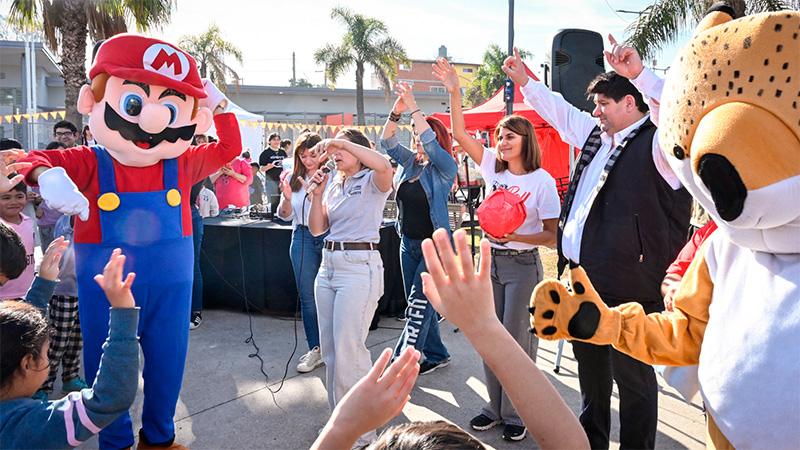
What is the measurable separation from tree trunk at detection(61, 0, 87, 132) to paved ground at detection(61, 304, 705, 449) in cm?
794

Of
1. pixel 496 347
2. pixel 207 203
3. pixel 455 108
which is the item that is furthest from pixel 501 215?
pixel 207 203

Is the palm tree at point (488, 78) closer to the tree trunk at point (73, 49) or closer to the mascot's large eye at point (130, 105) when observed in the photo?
the tree trunk at point (73, 49)

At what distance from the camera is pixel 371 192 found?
336 centimetres

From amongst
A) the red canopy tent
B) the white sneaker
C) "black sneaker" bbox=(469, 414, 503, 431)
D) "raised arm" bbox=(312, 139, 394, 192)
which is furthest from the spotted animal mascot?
the red canopy tent

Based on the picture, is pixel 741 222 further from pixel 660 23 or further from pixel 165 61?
pixel 660 23

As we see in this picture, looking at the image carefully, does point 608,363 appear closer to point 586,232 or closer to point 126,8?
point 586,232

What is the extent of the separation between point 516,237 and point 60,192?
2297 mm

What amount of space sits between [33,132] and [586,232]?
1727cm

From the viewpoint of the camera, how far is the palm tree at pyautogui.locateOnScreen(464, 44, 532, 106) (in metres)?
35.1

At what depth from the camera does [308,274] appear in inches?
179

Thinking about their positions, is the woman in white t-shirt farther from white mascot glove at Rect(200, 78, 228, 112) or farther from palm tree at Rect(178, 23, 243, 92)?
palm tree at Rect(178, 23, 243, 92)

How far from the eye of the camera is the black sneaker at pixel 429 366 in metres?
4.29

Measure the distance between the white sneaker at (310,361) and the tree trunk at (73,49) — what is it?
8415 mm

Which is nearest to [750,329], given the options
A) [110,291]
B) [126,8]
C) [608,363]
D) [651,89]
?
[651,89]
